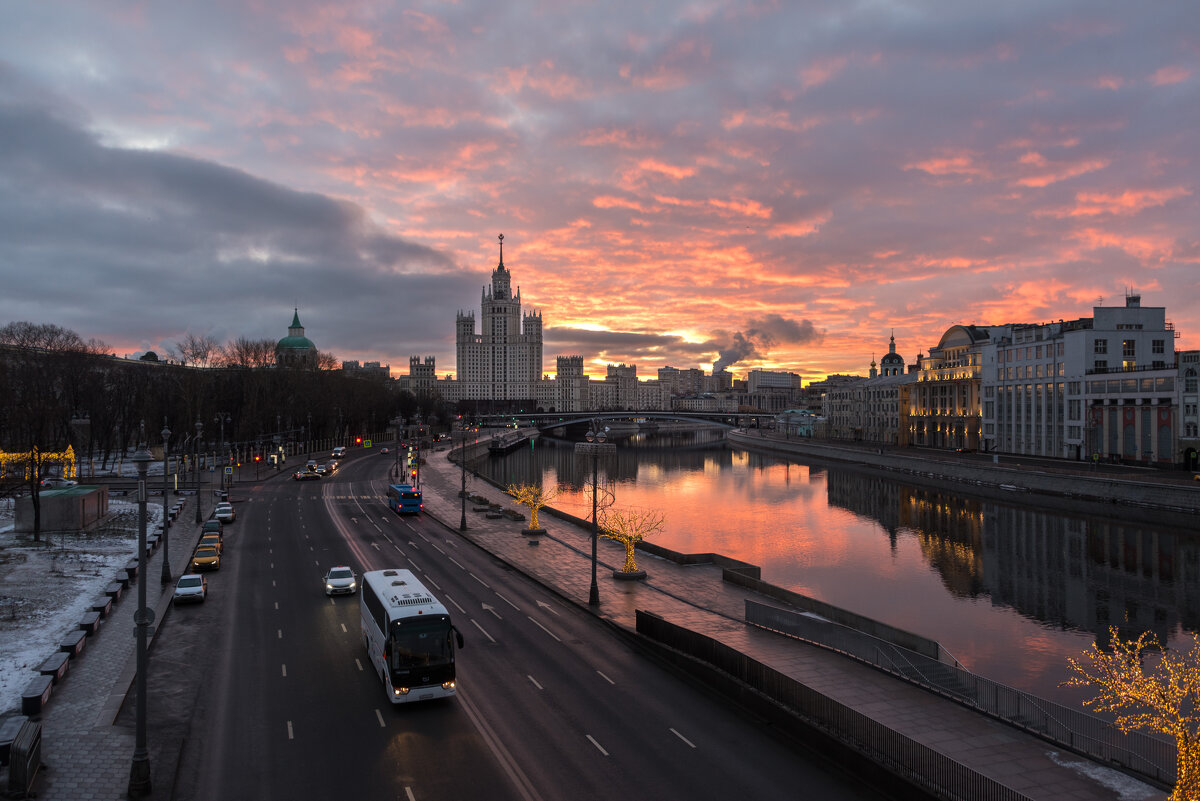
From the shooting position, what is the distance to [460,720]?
17.3 meters

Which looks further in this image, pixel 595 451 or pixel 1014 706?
pixel 595 451

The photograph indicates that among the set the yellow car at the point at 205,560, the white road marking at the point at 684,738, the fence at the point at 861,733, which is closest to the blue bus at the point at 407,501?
the yellow car at the point at 205,560

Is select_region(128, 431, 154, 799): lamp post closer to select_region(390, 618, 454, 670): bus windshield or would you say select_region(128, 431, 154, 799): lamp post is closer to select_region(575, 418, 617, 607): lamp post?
select_region(390, 618, 454, 670): bus windshield

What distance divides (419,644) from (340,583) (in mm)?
13285

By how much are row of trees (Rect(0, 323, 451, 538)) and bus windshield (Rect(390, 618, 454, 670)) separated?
4023cm

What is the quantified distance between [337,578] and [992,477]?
70.0 meters

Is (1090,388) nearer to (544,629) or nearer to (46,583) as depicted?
(544,629)

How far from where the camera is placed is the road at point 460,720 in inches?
564

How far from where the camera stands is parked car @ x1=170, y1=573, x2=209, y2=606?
2775 centimetres

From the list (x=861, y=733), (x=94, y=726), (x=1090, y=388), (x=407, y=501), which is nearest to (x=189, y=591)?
(x=94, y=726)

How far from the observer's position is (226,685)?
1956 cm

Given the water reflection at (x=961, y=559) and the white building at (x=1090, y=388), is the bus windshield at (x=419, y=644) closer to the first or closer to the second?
the water reflection at (x=961, y=559)

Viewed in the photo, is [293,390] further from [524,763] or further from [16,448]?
[524,763]

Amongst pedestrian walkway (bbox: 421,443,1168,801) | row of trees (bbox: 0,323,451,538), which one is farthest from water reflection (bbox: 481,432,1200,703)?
row of trees (bbox: 0,323,451,538)
